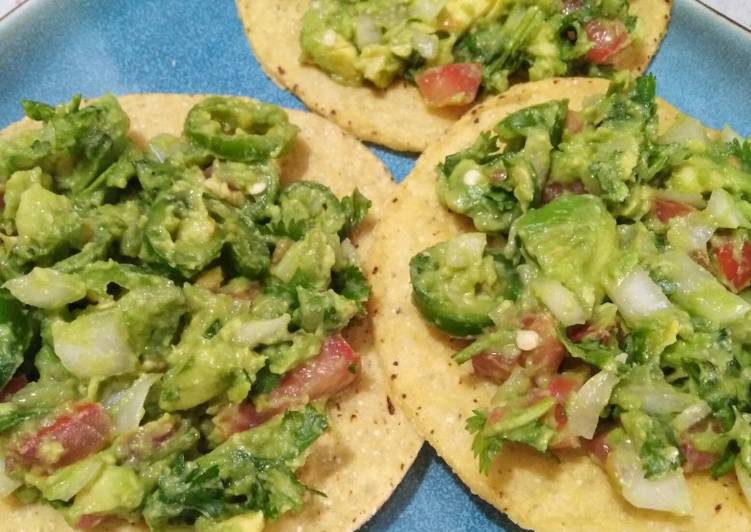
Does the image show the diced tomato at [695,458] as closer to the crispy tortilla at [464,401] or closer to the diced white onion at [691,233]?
the crispy tortilla at [464,401]

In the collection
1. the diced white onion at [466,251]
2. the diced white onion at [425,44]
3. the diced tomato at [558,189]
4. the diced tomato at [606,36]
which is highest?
the diced white onion at [425,44]

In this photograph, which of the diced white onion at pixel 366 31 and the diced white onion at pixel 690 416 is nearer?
the diced white onion at pixel 690 416

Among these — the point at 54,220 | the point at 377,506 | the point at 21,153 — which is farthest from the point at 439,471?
the point at 21,153

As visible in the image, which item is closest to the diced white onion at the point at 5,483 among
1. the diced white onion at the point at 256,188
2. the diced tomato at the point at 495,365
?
the diced white onion at the point at 256,188

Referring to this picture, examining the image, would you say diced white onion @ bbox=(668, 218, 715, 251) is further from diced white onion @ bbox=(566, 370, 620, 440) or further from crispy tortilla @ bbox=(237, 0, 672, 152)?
crispy tortilla @ bbox=(237, 0, 672, 152)

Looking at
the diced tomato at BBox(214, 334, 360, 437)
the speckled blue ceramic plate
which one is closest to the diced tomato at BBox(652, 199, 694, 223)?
the speckled blue ceramic plate

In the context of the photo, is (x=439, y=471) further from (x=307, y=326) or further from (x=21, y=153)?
(x=21, y=153)
